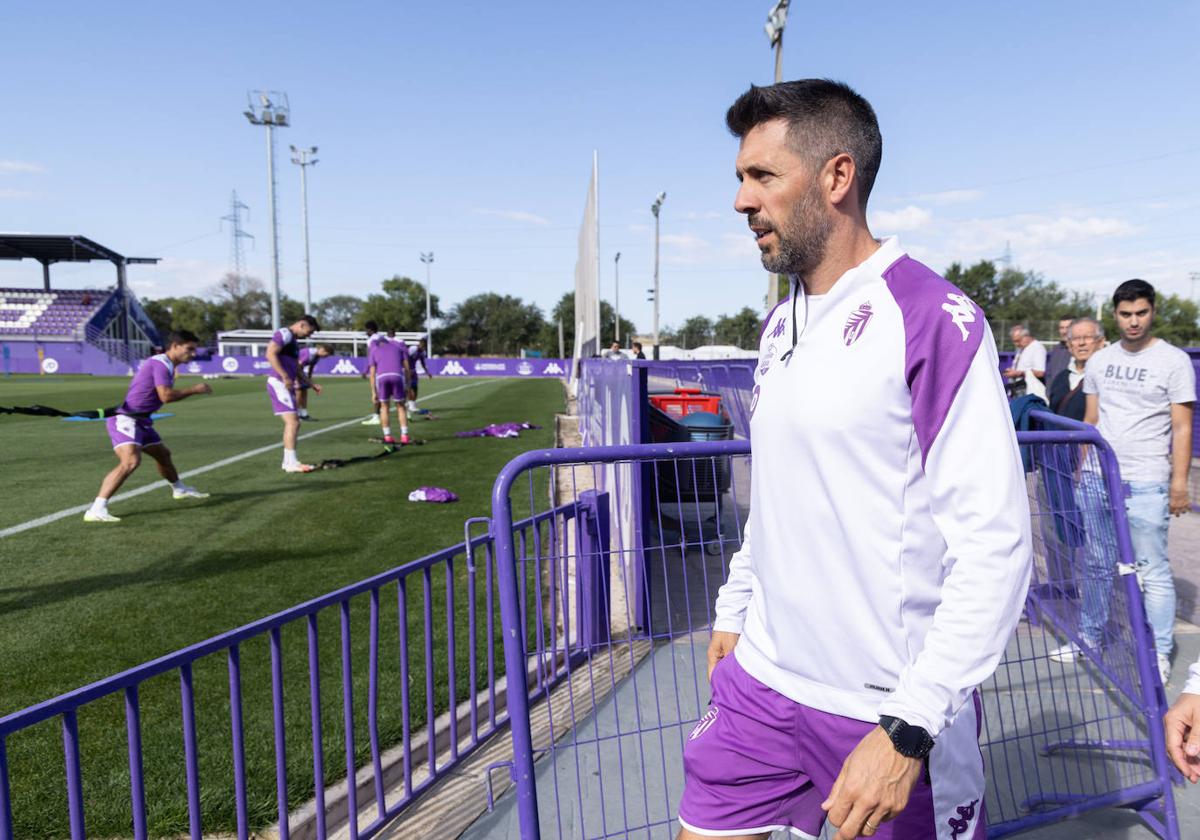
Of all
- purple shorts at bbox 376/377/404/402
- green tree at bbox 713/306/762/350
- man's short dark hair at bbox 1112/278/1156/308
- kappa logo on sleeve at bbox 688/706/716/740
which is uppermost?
green tree at bbox 713/306/762/350

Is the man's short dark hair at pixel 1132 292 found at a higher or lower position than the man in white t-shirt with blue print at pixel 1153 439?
higher

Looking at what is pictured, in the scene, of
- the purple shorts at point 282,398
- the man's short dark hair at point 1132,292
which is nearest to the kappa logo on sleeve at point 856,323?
the man's short dark hair at point 1132,292

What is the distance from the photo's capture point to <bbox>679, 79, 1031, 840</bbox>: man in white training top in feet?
4.14

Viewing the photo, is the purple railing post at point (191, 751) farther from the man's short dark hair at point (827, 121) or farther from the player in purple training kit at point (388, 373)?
the player in purple training kit at point (388, 373)

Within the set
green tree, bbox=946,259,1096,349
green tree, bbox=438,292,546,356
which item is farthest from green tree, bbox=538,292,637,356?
green tree, bbox=946,259,1096,349

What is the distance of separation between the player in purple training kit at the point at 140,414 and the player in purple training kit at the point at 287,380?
232 centimetres

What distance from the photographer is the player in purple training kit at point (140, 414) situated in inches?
300

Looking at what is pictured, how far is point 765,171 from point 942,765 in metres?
1.18

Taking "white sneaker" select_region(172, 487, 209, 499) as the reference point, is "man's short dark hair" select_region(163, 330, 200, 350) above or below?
above

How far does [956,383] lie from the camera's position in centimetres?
129

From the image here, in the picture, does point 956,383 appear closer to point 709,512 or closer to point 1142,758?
point 709,512

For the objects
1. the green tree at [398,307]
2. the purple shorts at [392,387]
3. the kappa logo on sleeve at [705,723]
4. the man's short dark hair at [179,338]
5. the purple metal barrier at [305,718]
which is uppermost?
the green tree at [398,307]

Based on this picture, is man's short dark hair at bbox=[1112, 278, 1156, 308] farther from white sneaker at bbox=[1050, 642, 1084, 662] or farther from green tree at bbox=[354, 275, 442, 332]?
green tree at bbox=[354, 275, 442, 332]

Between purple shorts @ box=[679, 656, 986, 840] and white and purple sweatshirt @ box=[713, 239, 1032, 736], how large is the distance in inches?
1.9
